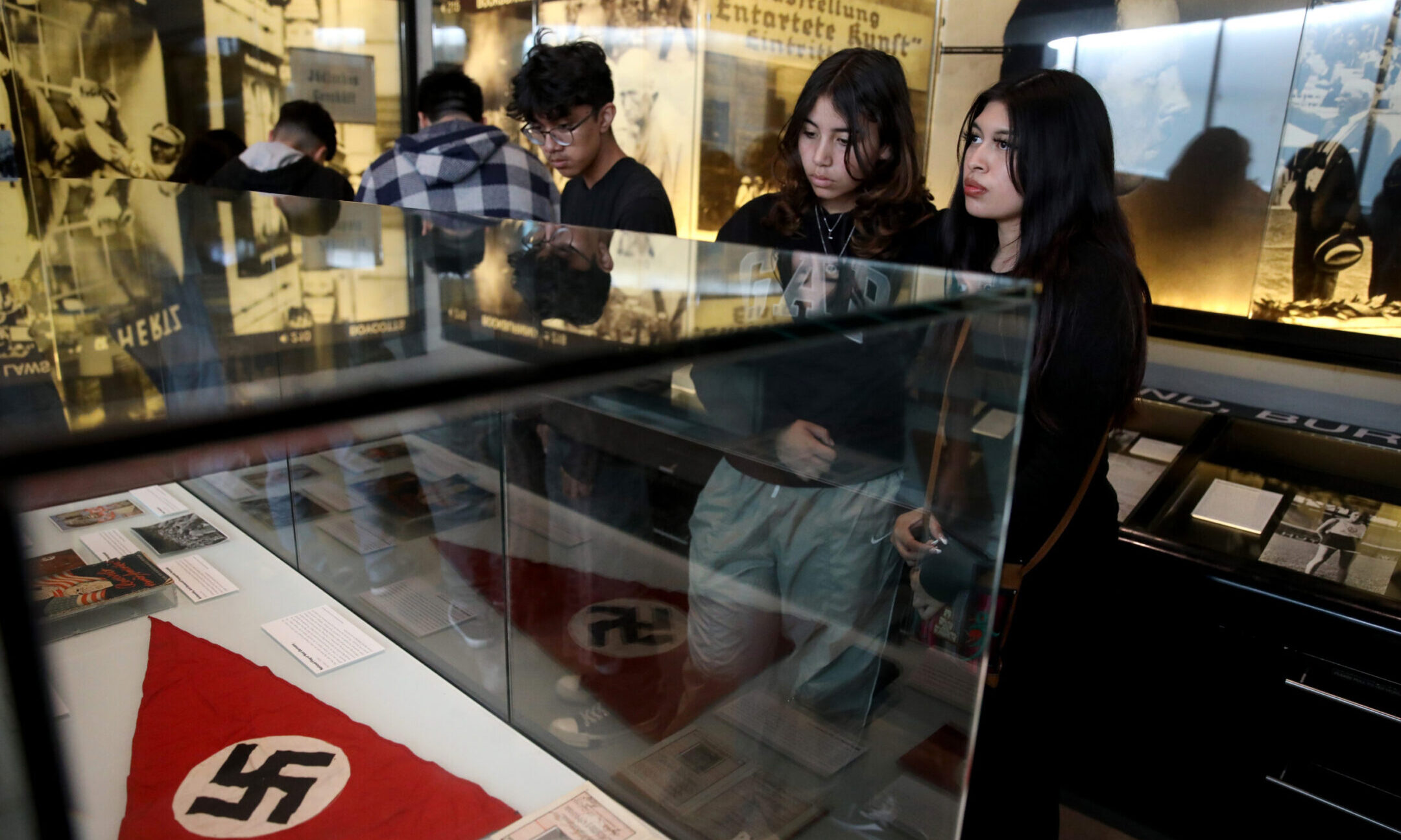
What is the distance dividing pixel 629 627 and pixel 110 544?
759mm

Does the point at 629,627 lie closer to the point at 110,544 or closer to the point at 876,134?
the point at 110,544

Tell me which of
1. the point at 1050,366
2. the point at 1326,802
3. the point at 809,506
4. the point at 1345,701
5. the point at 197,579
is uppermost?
the point at 1050,366

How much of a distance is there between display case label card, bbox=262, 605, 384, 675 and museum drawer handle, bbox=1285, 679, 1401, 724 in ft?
5.42

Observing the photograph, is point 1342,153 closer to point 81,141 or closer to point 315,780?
point 315,780

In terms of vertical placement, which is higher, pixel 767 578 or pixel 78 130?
pixel 78 130

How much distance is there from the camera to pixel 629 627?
1.26 metres

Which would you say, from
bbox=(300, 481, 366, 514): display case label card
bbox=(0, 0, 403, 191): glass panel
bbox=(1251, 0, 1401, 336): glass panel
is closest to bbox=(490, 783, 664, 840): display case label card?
bbox=(300, 481, 366, 514): display case label card

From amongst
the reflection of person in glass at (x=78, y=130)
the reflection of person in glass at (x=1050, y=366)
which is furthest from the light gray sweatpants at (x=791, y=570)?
the reflection of person in glass at (x=78, y=130)

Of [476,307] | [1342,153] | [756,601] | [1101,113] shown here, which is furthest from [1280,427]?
[476,307]

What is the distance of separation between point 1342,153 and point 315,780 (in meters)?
2.46

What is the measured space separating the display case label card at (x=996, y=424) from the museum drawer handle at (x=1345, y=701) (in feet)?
4.65

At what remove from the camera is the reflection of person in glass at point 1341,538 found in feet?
5.79

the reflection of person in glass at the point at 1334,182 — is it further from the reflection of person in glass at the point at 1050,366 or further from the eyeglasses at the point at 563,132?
the eyeglasses at the point at 563,132

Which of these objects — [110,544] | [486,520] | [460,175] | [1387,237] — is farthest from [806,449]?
[1387,237]
